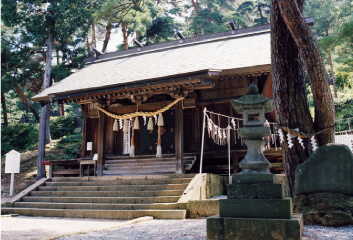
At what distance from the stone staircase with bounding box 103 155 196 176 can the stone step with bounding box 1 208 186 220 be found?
2813 millimetres

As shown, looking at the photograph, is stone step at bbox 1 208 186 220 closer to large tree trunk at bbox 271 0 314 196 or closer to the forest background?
large tree trunk at bbox 271 0 314 196

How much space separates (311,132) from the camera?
648 centimetres

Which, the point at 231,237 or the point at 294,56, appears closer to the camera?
the point at 231,237

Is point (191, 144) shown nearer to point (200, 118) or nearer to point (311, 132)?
point (200, 118)

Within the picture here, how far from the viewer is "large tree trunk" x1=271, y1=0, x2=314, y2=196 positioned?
653 centimetres

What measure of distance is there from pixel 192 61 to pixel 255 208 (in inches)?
328

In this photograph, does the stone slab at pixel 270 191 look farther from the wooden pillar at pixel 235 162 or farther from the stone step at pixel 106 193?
the wooden pillar at pixel 235 162

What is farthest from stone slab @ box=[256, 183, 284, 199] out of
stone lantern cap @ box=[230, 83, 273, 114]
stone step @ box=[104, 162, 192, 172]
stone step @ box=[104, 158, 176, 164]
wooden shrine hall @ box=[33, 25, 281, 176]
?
stone step @ box=[104, 158, 176, 164]

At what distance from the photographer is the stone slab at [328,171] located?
5680 millimetres

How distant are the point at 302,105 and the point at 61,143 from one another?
60.4 ft

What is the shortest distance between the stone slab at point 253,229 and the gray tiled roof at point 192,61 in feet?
18.6

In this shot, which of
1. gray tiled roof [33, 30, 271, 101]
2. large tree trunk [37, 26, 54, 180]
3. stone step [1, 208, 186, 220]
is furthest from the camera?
large tree trunk [37, 26, 54, 180]

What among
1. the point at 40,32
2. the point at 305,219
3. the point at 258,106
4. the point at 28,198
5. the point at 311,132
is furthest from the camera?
the point at 40,32

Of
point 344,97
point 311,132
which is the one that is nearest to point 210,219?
point 311,132
